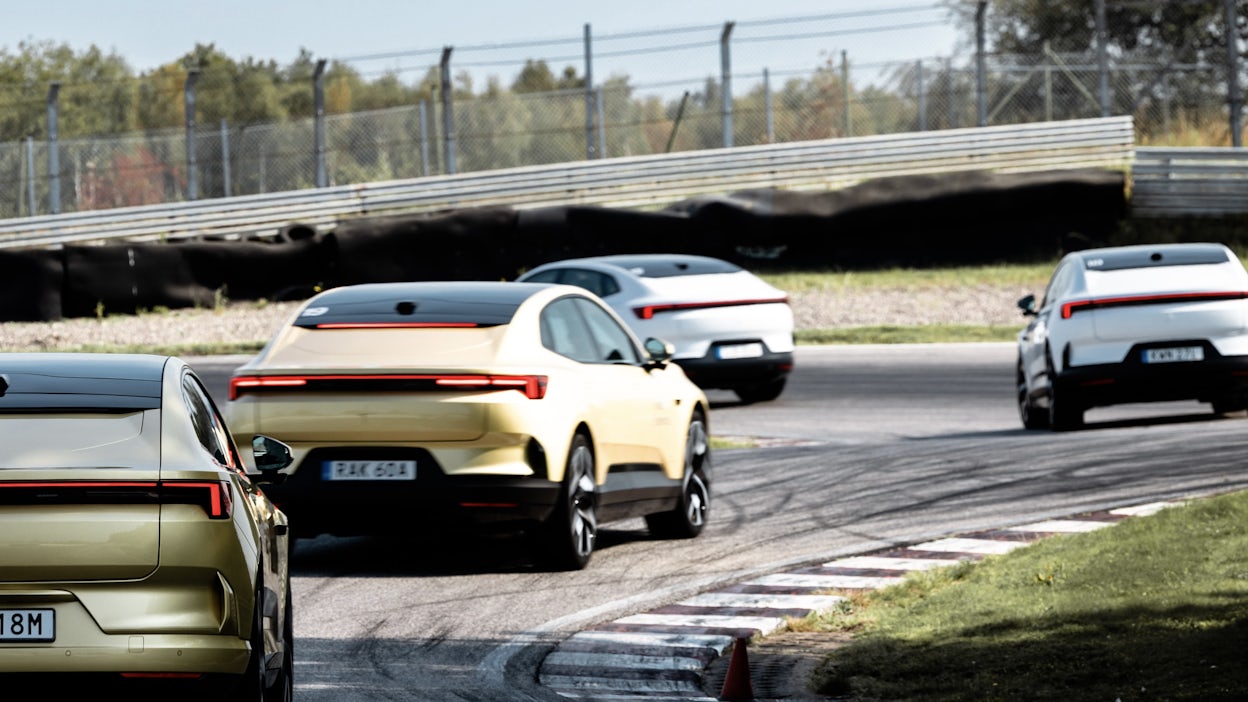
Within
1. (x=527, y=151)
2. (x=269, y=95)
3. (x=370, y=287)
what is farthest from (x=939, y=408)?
(x=269, y=95)

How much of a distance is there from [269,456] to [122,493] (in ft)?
5.24

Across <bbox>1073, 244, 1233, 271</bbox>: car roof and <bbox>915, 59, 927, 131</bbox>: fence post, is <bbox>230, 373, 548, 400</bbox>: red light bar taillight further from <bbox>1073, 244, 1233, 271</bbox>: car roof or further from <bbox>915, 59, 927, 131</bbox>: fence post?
<bbox>915, 59, 927, 131</bbox>: fence post

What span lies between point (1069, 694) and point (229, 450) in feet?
10.2

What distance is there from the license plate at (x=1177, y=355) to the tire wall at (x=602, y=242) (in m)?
15.2

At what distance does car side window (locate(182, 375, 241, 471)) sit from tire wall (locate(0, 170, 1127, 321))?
23.6 m

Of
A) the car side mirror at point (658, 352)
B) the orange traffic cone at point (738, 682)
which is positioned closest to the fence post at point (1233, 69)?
the car side mirror at point (658, 352)

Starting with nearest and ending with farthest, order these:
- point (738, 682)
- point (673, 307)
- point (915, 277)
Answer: point (738, 682)
point (673, 307)
point (915, 277)

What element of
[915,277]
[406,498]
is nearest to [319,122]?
[915,277]

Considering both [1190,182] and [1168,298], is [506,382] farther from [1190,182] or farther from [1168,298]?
[1190,182]

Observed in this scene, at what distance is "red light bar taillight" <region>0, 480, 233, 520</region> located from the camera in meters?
5.99

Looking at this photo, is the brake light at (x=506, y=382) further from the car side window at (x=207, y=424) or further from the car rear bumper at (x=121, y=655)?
the car rear bumper at (x=121, y=655)

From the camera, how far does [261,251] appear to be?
3219 centimetres

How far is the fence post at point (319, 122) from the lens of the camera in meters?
33.7

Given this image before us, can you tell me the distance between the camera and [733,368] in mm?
21578
